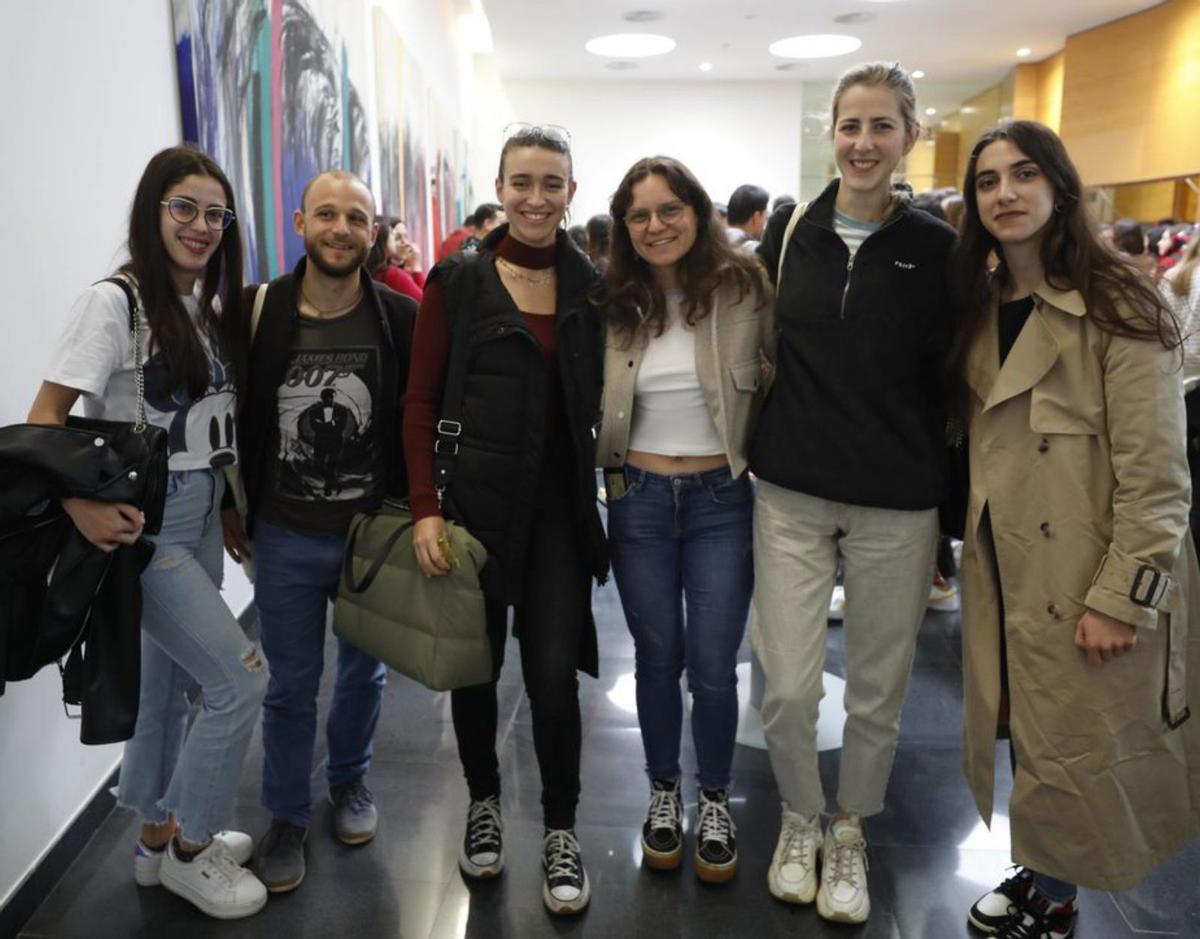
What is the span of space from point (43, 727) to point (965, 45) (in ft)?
45.1

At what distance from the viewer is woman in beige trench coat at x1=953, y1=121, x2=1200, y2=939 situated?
1747mm

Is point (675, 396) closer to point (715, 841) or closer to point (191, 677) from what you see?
point (715, 841)

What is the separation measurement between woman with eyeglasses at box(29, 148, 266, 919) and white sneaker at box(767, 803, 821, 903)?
1267 millimetres

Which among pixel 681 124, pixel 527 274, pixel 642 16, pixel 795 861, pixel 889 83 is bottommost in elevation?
pixel 795 861

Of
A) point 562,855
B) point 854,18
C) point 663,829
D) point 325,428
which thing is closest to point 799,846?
point 663,829

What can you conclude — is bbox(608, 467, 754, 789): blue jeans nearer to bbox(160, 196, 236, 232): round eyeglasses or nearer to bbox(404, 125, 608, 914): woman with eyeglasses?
bbox(404, 125, 608, 914): woman with eyeglasses

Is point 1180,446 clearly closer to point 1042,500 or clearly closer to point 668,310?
point 1042,500

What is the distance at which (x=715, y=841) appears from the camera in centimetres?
231

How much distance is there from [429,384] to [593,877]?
1319 millimetres

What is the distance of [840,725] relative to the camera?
3143 mm

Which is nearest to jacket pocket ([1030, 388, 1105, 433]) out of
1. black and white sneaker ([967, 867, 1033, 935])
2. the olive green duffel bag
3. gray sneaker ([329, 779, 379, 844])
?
black and white sneaker ([967, 867, 1033, 935])

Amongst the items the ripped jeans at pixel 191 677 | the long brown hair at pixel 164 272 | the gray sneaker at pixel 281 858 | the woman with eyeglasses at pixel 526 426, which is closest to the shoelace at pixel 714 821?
the woman with eyeglasses at pixel 526 426

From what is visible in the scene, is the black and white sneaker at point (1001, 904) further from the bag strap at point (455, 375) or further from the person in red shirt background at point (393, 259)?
the person in red shirt background at point (393, 259)

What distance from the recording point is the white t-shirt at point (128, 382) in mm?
1759
